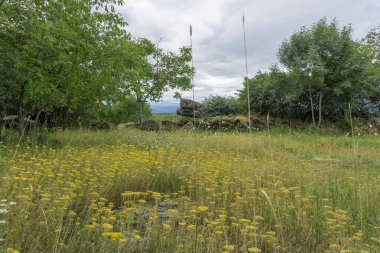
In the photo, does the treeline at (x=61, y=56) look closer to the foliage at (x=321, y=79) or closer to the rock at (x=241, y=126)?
the rock at (x=241, y=126)

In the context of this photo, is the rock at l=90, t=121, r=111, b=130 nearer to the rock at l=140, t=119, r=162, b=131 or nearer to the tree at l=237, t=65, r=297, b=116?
the rock at l=140, t=119, r=162, b=131

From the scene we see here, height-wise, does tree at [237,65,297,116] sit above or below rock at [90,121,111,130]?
above

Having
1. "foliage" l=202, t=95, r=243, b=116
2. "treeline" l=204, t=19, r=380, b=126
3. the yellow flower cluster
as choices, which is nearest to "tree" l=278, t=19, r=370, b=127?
"treeline" l=204, t=19, r=380, b=126

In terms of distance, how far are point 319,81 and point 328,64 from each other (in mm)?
1756

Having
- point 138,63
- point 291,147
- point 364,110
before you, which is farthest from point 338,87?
point 138,63

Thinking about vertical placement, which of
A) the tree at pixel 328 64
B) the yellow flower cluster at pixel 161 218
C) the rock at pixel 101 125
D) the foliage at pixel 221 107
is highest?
the tree at pixel 328 64

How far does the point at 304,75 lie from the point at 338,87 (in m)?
2.00

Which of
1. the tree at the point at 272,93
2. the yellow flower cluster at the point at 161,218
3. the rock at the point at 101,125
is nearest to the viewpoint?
the yellow flower cluster at the point at 161,218

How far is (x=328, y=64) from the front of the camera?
18047mm

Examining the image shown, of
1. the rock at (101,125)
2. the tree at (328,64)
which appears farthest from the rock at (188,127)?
the tree at (328,64)

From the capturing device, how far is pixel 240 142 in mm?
10609

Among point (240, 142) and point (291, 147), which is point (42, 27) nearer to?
point (240, 142)

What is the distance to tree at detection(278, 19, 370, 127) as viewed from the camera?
1714cm

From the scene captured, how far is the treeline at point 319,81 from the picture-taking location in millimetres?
17391
